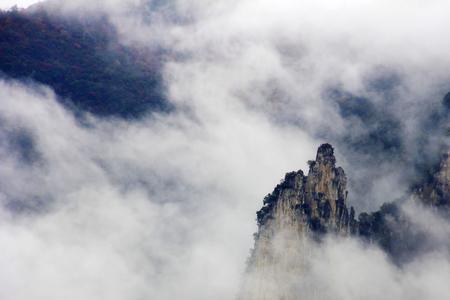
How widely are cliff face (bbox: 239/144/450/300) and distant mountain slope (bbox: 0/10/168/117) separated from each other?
109 ft

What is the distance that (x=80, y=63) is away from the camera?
106500 millimetres

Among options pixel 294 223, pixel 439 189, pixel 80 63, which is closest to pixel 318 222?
pixel 294 223

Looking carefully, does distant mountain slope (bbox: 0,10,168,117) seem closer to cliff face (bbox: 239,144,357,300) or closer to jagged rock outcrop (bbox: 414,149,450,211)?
cliff face (bbox: 239,144,357,300)

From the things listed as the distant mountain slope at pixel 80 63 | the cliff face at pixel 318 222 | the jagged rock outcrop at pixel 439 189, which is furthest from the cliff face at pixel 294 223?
the distant mountain slope at pixel 80 63

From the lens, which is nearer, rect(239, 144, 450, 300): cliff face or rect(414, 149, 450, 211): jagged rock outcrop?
rect(239, 144, 450, 300): cliff face

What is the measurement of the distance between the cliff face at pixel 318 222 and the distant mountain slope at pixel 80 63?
33.1 m

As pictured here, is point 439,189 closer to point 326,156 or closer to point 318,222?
point 326,156

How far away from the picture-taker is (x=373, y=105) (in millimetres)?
98812

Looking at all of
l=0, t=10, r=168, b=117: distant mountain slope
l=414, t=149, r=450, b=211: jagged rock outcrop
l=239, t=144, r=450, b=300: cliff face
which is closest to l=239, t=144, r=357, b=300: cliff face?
l=239, t=144, r=450, b=300: cliff face

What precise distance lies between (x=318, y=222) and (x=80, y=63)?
4987 centimetres

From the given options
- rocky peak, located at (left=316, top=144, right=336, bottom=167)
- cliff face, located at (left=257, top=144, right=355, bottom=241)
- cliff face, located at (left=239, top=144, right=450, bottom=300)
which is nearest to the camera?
cliff face, located at (left=239, top=144, right=450, bottom=300)

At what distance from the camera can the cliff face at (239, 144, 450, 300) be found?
249 ft

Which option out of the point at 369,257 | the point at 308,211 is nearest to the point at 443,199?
the point at 369,257

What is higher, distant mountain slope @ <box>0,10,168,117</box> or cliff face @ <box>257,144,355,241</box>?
distant mountain slope @ <box>0,10,168,117</box>
